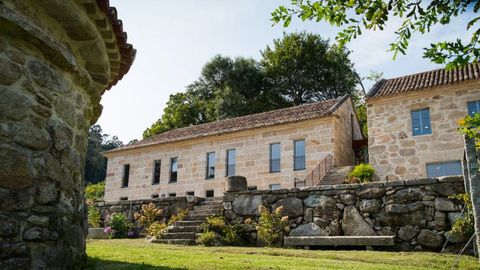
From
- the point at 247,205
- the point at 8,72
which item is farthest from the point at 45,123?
the point at 247,205

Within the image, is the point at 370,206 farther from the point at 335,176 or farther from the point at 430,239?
the point at 335,176

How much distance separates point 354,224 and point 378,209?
26.5 inches

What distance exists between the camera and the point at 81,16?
4.26m

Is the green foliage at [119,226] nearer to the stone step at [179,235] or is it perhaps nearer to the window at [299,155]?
the stone step at [179,235]

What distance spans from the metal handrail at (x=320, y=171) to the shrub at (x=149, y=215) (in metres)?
6.68

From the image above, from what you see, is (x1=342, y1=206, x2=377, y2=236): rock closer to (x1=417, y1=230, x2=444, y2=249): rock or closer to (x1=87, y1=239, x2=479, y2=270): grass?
(x1=417, y1=230, x2=444, y2=249): rock

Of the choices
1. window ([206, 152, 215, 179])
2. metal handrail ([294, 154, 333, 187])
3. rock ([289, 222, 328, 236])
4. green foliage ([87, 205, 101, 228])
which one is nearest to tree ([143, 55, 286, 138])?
window ([206, 152, 215, 179])

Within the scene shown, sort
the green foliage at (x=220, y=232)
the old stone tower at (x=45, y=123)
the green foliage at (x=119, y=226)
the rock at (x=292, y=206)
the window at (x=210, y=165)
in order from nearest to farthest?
the old stone tower at (x=45, y=123) < the rock at (x=292, y=206) < the green foliage at (x=220, y=232) < the green foliage at (x=119, y=226) < the window at (x=210, y=165)

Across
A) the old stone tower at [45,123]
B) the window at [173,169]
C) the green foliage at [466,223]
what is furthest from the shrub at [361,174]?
the old stone tower at [45,123]

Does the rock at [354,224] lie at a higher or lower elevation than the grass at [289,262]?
higher

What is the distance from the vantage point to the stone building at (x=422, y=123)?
626 inches

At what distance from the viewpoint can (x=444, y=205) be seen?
29.0 feet

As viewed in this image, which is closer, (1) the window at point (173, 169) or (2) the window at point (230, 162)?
(2) the window at point (230, 162)

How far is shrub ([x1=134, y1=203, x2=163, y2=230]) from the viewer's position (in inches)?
546
